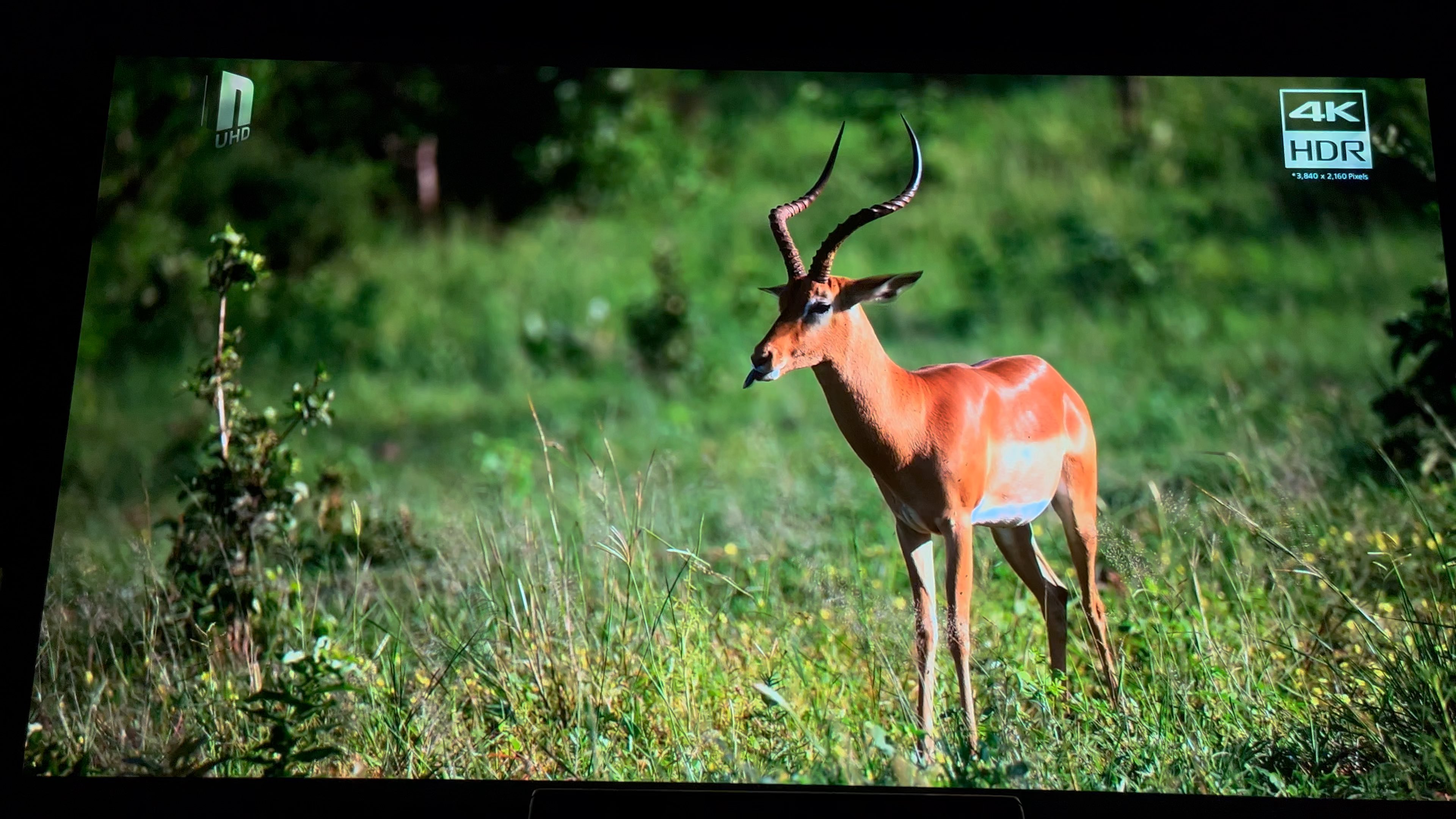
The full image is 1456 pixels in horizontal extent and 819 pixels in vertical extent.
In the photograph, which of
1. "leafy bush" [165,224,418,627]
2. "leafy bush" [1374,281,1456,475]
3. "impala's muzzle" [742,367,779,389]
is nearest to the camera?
"impala's muzzle" [742,367,779,389]

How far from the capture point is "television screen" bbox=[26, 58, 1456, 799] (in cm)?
326

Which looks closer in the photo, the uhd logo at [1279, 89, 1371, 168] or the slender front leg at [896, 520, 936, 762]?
the slender front leg at [896, 520, 936, 762]

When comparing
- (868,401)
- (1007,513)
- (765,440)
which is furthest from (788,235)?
(765,440)

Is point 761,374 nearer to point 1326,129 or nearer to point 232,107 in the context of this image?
point 1326,129

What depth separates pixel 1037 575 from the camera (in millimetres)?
3533

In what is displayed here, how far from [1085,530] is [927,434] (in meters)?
0.63

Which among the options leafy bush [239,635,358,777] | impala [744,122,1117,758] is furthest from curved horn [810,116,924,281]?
leafy bush [239,635,358,777]

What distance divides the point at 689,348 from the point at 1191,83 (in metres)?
2.93

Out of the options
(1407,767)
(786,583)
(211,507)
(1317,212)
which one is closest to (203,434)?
(211,507)

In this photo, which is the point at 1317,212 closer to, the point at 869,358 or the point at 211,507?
the point at 869,358

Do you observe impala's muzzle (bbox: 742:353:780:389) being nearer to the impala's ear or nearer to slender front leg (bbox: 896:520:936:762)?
the impala's ear

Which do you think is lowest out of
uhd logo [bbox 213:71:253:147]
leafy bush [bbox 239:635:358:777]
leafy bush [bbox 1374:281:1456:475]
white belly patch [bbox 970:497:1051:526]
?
leafy bush [bbox 239:635:358:777]

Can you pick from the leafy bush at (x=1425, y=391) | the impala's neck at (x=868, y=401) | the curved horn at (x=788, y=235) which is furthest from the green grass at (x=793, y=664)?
the curved horn at (x=788, y=235)

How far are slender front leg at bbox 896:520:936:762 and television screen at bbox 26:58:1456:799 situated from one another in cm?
2
